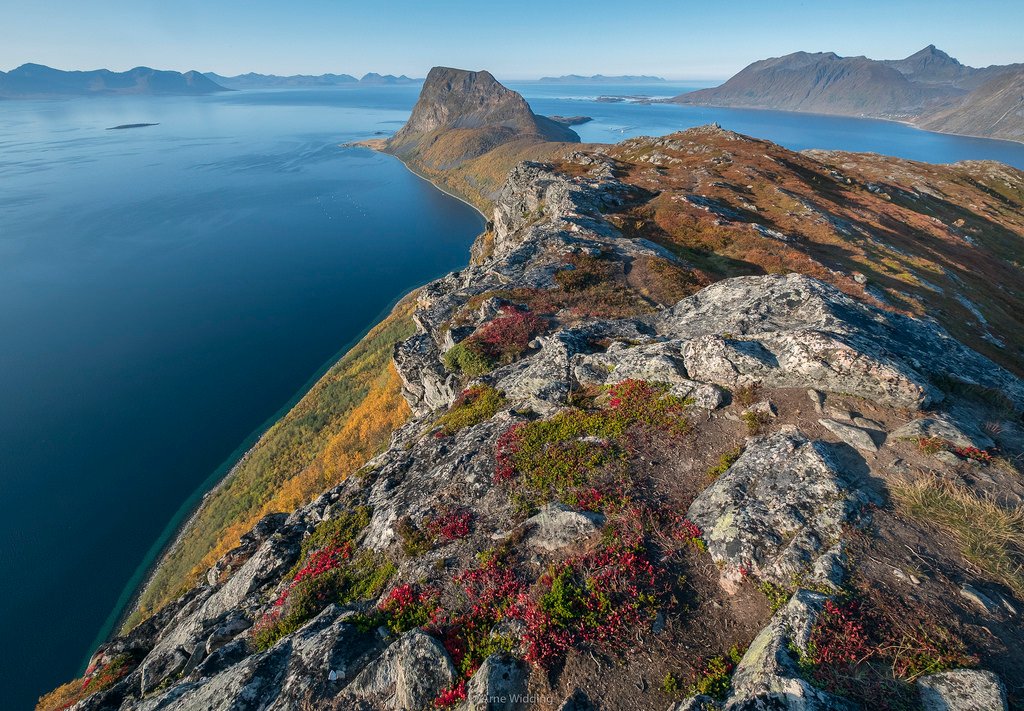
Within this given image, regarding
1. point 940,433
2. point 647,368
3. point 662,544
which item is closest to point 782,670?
point 662,544

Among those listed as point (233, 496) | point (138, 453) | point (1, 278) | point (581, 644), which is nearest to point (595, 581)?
point (581, 644)

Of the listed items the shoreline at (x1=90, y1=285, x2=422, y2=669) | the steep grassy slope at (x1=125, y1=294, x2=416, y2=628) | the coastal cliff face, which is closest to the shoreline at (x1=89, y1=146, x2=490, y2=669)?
the shoreline at (x1=90, y1=285, x2=422, y2=669)

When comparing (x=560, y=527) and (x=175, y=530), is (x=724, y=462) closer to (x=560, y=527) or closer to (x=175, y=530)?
(x=560, y=527)

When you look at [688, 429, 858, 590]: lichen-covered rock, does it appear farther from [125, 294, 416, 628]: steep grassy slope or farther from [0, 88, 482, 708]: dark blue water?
[0, 88, 482, 708]: dark blue water

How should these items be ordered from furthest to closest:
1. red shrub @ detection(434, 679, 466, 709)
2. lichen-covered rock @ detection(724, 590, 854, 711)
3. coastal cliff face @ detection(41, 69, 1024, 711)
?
red shrub @ detection(434, 679, 466, 709)
coastal cliff face @ detection(41, 69, 1024, 711)
lichen-covered rock @ detection(724, 590, 854, 711)

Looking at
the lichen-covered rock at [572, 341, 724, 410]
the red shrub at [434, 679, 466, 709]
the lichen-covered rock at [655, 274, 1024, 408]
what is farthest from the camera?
the lichen-covered rock at [572, 341, 724, 410]

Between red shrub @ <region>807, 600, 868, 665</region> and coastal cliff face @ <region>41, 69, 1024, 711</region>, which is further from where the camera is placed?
coastal cliff face @ <region>41, 69, 1024, 711</region>

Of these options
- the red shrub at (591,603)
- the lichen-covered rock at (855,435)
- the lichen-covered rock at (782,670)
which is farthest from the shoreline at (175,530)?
the lichen-covered rock at (855,435)

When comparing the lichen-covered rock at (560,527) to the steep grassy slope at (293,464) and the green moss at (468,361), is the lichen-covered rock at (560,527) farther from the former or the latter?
the steep grassy slope at (293,464)
